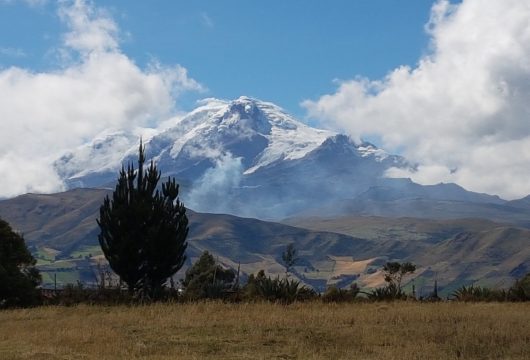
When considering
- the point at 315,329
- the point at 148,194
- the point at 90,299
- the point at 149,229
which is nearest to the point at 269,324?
the point at 315,329

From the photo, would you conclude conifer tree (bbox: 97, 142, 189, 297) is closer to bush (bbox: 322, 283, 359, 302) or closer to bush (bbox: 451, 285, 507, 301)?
bush (bbox: 322, 283, 359, 302)

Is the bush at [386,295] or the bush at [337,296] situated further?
the bush at [386,295]

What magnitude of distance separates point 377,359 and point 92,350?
567cm

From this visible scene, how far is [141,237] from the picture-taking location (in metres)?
34.4

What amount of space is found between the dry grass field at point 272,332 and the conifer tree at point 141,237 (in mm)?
11165

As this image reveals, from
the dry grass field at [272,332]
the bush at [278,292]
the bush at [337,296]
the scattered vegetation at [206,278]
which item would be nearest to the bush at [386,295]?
the bush at [337,296]

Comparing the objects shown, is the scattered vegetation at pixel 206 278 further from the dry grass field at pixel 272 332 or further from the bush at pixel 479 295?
the bush at pixel 479 295

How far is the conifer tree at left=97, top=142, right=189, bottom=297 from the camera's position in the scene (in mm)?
34312

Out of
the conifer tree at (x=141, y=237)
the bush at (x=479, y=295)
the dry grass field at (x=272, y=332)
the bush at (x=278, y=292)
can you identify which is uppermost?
the conifer tree at (x=141, y=237)

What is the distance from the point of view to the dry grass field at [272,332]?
13641mm

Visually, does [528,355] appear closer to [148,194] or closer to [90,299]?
[90,299]

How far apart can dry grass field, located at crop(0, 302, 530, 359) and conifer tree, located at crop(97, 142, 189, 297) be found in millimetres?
11165

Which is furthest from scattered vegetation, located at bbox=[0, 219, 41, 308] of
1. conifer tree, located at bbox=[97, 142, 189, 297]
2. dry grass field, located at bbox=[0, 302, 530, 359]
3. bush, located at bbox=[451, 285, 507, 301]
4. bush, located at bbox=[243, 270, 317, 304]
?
bush, located at bbox=[451, 285, 507, 301]

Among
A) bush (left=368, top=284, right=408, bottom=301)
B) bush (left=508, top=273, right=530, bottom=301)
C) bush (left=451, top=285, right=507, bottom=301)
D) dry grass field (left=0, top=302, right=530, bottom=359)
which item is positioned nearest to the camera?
dry grass field (left=0, top=302, right=530, bottom=359)
